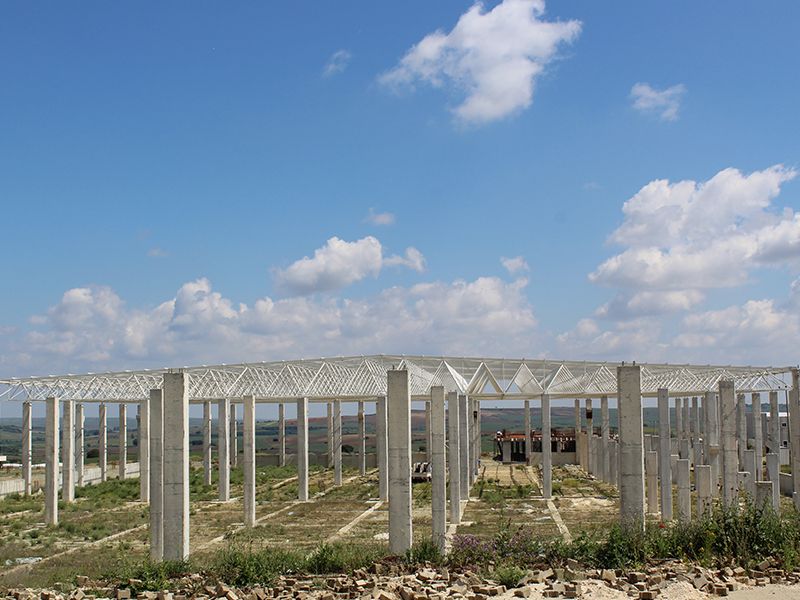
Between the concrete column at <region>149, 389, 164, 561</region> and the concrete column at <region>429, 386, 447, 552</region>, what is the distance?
228 inches

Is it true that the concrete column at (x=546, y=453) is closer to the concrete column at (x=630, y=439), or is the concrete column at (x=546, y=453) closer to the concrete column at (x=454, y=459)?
the concrete column at (x=454, y=459)

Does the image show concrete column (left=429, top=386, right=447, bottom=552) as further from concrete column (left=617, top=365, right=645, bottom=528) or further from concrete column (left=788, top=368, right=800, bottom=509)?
concrete column (left=788, top=368, right=800, bottom=509)

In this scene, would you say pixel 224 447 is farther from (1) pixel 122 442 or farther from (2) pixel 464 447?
(1) pixel 122 442

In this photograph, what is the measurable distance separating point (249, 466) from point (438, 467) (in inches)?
425

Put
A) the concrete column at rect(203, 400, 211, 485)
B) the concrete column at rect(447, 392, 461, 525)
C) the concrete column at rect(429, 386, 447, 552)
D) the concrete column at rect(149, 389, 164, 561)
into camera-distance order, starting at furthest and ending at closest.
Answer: the concrete column at rect(203, 400, 211, 485)
the concrete column at rect(447, 392, 461, 525)
the concrete column at rect(429, 386, 447, 552)
the concrete column at rect(149, 389, 164, 561)

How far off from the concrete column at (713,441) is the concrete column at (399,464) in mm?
14727

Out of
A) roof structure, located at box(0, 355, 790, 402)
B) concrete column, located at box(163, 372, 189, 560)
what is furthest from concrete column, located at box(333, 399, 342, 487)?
concrete column, located at box(163, 372, 189, 560)

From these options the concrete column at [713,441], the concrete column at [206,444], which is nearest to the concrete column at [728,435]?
the concrete column at [713,441]

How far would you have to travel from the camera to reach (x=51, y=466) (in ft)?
95.0

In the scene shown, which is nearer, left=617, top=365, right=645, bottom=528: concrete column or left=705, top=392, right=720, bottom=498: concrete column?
left=617, top=365, right=645, bottom=528: concrete column

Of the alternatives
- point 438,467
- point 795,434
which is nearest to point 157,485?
point 438,467

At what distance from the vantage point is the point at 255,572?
48.0 ft

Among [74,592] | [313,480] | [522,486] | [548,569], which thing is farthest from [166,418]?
[313,480]

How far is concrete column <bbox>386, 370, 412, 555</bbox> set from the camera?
17.0 meters
